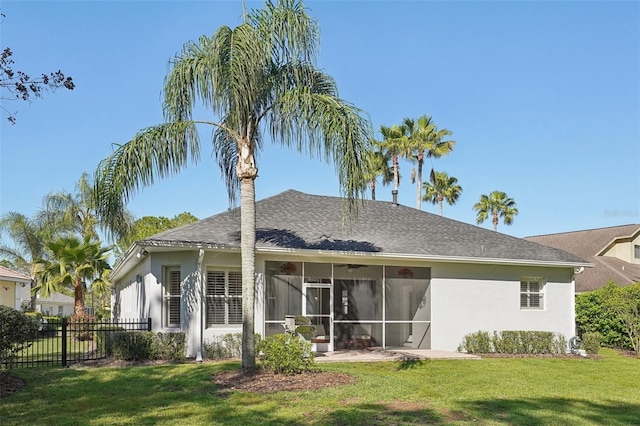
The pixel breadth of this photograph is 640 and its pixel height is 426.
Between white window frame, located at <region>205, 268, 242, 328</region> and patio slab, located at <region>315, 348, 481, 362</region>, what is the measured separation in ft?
8.36

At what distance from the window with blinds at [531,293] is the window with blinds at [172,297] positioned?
11.1 metres

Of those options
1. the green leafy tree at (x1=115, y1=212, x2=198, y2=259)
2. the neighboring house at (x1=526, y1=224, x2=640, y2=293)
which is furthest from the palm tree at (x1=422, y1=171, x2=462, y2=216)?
the green leafy tree at (x1=115, y1=212, x2=198, y2=259)

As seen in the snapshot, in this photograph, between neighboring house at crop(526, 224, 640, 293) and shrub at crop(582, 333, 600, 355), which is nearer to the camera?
shrub at crop(582, 333, 600, 355)

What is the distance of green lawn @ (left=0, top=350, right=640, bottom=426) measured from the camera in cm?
817

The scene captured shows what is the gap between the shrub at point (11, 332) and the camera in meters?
10.1

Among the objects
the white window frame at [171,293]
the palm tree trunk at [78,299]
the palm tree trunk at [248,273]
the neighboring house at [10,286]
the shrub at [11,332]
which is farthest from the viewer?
the neighboring house at [10,286]

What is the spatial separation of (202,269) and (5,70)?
8.86 m

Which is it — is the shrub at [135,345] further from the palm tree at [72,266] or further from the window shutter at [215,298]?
the palm tree at [72,266]

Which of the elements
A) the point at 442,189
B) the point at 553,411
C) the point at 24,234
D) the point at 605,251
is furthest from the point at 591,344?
the point at 24,234

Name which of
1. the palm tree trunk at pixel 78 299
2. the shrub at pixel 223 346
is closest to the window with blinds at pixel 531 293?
the shrub at pixel 223 346

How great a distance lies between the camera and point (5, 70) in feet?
22.3

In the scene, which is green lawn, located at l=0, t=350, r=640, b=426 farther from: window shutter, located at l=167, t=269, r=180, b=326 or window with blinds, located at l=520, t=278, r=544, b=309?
window with blinds, located at l=520, t=278, r=544, b=309

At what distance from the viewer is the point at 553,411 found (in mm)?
9023

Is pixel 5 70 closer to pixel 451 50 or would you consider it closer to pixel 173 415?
pixel 173 415
